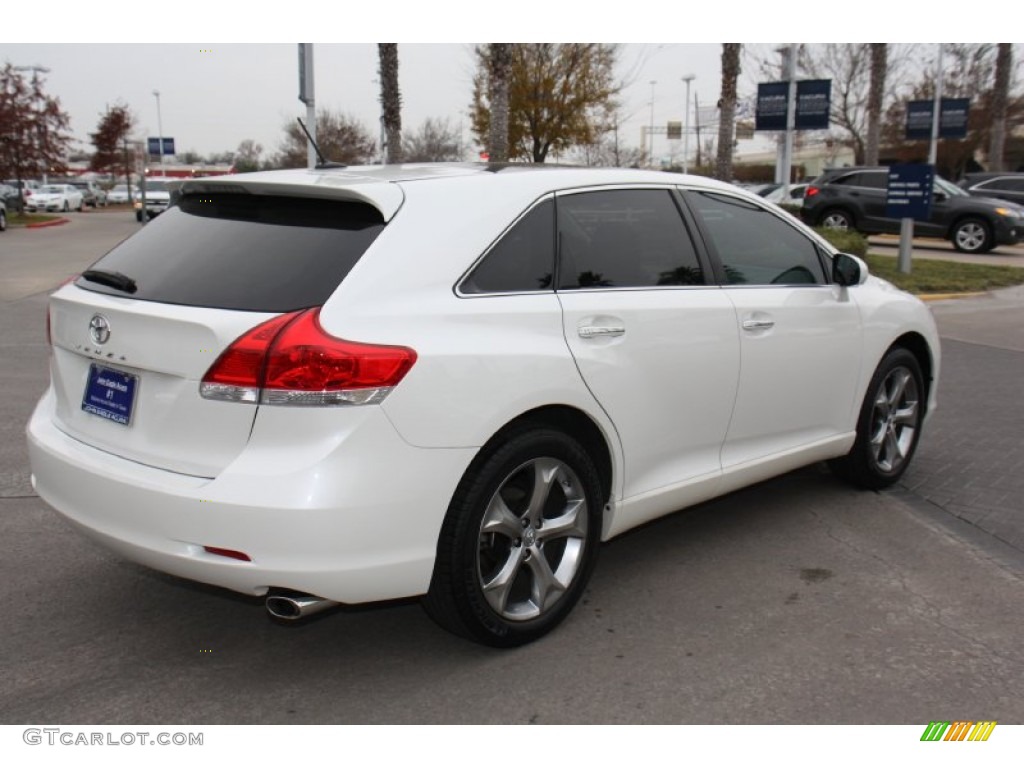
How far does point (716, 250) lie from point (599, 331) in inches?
38.6

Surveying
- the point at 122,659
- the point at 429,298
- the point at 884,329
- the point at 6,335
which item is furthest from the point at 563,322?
the point at 6,335

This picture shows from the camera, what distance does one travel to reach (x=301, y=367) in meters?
2.85

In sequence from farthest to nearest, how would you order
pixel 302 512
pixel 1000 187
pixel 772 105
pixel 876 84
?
pixel 876 84 < pixel 1000 187 < pixel 772 105 < pixel 302 512

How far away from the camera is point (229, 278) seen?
10.3ft

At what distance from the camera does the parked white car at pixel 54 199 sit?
4713 cm

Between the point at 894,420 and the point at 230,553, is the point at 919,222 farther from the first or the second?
the point at 230,553

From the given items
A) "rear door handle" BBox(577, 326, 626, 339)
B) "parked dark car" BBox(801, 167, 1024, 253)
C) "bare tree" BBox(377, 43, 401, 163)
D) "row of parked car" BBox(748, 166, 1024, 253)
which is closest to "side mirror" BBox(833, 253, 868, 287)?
"rear door handle" BBox(577, 326, 626, 339)

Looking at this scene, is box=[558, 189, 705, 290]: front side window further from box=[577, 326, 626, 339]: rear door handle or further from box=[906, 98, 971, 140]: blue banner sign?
box=[906, 98, 971, 140]: blue banner sign

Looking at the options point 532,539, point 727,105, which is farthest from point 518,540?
point 727,105

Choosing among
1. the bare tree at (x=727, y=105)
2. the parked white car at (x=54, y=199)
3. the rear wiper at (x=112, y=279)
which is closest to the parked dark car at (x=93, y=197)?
the parked white car at (x=54, y=199)

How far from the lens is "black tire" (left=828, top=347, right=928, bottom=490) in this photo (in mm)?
5117

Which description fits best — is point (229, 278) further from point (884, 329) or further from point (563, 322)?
point (884, 329)

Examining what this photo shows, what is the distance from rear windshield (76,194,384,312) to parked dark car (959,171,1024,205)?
979 inches

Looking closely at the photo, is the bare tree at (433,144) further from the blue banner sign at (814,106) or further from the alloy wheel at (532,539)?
the alloy wheel at (532,539)
